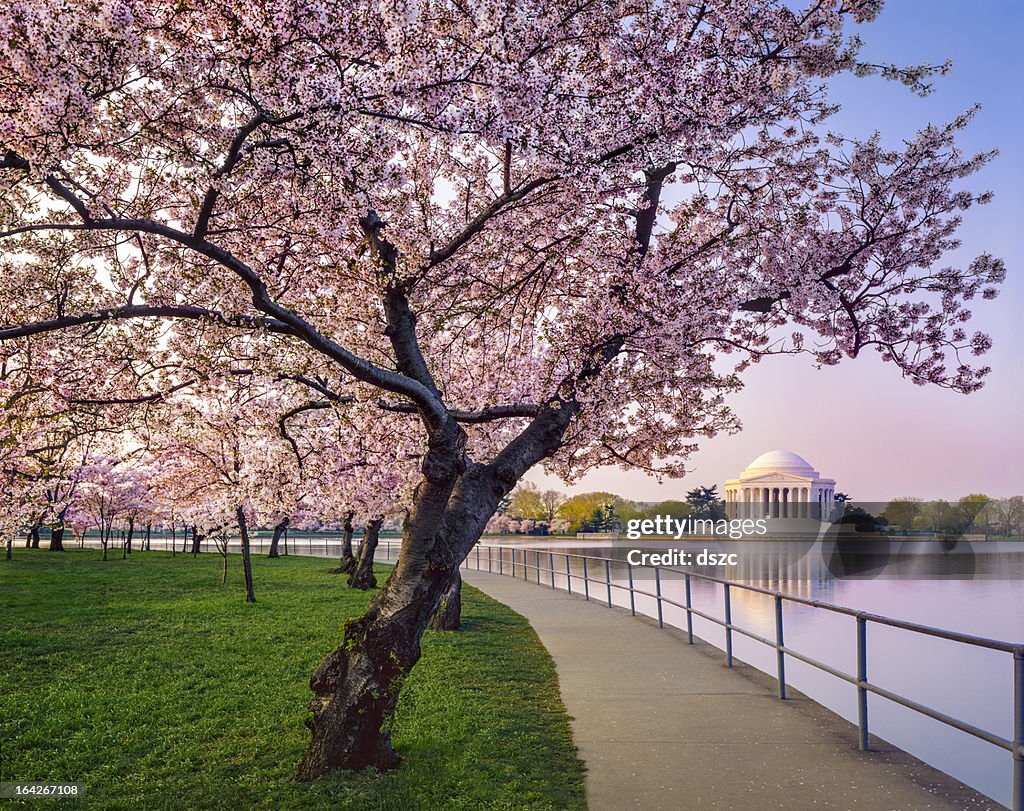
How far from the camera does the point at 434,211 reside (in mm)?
8422

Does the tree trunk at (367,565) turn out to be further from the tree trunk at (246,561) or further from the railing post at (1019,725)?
the railing post at (1019,725)

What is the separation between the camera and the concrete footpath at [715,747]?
206 inches

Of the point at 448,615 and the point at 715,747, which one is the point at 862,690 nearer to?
the point at 715,747

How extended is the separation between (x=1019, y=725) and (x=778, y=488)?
119 metres

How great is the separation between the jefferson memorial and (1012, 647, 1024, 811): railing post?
370ft

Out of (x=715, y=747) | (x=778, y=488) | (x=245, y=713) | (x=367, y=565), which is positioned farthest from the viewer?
(x=778, y=488)

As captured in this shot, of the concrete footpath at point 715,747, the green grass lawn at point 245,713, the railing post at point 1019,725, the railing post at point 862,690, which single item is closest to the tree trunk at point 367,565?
the green grass lawn at point 245,713

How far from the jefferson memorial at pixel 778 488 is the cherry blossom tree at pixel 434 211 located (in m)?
109

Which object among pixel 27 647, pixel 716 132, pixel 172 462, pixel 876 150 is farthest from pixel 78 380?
pixel 172 462

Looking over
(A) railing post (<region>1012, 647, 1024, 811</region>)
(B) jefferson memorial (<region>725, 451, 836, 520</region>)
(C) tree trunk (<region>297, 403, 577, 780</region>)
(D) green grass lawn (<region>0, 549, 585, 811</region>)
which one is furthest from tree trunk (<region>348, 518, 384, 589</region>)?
(B) jefferson memorial (<region>725, 451, 836, 520</region>)

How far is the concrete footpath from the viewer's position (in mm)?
5233
